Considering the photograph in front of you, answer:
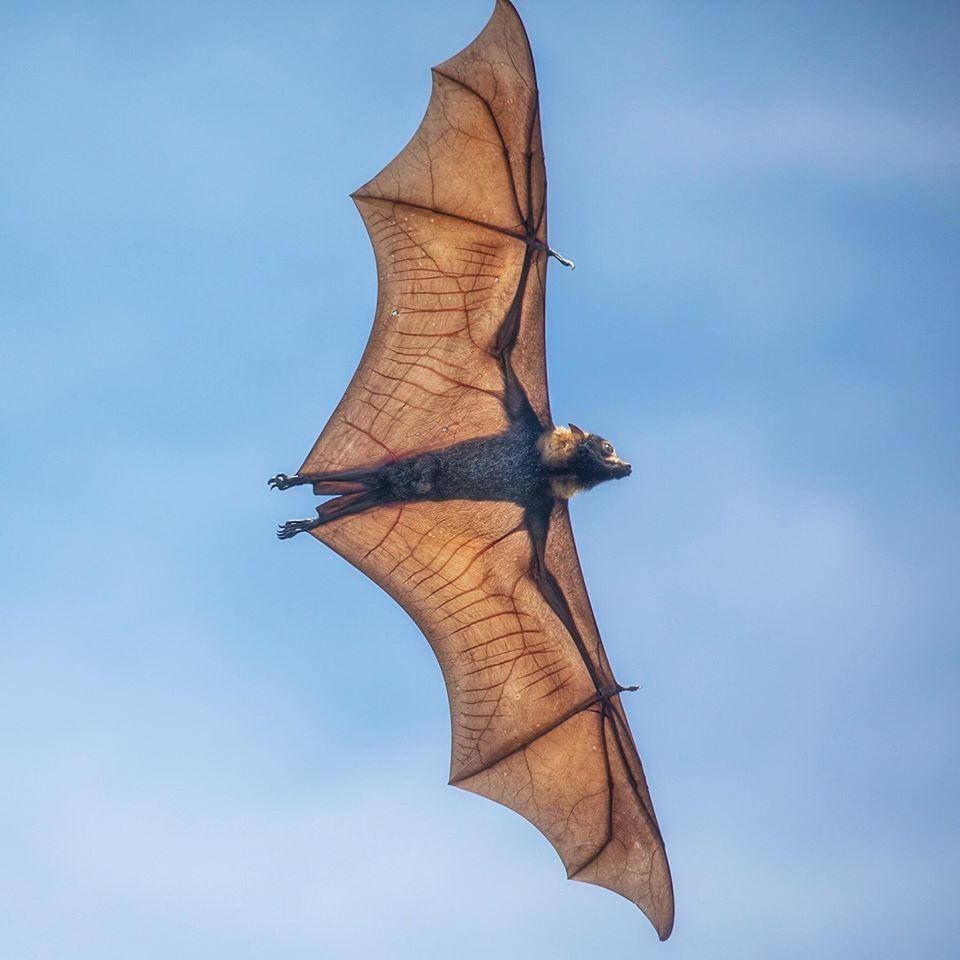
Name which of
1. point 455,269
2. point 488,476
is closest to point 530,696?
point 488,476

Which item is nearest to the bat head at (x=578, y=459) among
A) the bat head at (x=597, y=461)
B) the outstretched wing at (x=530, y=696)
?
the bat head at (x=597, y=461)

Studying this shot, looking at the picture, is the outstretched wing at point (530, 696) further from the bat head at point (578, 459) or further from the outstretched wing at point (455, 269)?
the outstretched wing at point (455, 269)

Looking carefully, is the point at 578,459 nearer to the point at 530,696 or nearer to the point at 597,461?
the point at 597,461

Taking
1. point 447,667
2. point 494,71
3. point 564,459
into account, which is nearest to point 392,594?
point 447,667

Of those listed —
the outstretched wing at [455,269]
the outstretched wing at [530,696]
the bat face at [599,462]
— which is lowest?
the outstretched wing at [530,696]

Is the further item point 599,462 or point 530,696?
point 530,696
